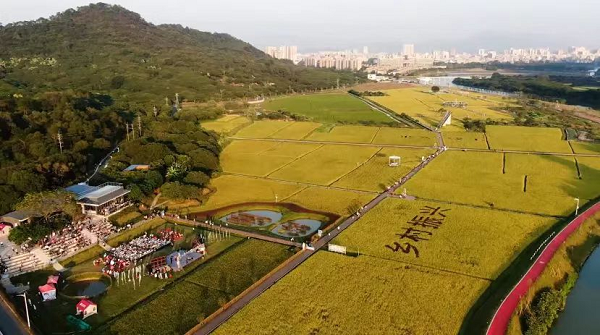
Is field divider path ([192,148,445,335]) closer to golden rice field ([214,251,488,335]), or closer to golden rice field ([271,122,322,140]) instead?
golden rice field ([214,251,488,335])

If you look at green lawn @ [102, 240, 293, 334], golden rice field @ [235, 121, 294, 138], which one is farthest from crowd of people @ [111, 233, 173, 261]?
golden rice field @ [235, 121, 294, 138]

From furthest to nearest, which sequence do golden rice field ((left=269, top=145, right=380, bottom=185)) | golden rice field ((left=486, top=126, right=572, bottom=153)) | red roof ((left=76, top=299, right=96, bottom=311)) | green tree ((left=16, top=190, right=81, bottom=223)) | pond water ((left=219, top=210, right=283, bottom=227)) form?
1. golden rice field ((left=486, top=126, right=572, bottom=153))
2. golden rice field ((left=269, top=145, right=380, bottom=185))
3. pond water ((left=219, top=210, right=283, bottom=227))
4. green tree ((left=16, top=190, right=81, bottom=223))
5. red roof ((left=76, top=299, right=96, bottom=311))

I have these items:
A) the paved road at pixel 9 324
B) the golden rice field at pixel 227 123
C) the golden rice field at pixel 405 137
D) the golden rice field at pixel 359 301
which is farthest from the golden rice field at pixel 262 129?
the paved road at pixel 9 324

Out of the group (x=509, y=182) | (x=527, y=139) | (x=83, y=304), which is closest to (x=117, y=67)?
(x=527, y=139)

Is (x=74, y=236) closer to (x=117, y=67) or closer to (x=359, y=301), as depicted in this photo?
(x=359, y=301)

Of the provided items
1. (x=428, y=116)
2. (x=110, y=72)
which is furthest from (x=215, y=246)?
(x=110, y=72)

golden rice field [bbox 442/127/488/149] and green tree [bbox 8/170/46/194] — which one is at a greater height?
green tree [bbox 8/170/46/194]

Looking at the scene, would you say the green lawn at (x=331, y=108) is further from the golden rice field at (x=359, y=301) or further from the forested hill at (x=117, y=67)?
the golden rice field at (x=359, y=301)
